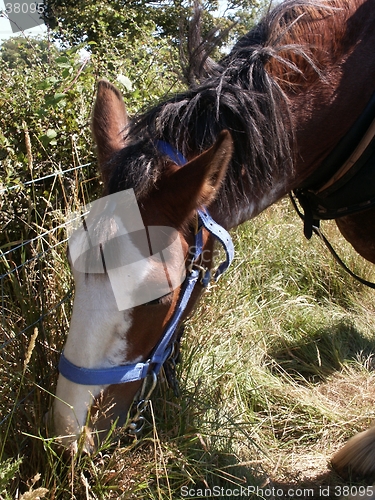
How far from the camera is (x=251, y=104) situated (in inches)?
73.2

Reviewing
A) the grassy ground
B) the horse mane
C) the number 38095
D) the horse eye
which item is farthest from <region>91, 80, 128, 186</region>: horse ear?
the number 38095

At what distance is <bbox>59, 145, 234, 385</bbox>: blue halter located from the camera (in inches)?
68.3

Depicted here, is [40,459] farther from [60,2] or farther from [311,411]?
[60,2]

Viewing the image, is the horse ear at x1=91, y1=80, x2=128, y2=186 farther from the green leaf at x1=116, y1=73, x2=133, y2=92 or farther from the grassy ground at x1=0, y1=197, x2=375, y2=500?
the green leaf at x1=116, y1=73, x2=133, y2=92

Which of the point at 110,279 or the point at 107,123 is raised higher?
the point at 107,123

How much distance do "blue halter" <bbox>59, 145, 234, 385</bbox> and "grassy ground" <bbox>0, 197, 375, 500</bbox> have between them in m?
0.20

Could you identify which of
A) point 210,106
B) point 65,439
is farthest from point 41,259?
point 210,106

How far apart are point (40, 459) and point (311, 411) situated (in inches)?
66.2

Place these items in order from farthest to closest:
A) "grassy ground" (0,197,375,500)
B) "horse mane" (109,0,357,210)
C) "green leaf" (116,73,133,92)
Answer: "green leaf" (116,73,133,92)
"grassy ground" (0,197,375,500)
"horse mane" (109,0,357,210)

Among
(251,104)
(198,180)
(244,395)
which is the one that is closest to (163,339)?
(198,180)

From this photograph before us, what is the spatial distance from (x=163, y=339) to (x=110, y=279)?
0.39 meters

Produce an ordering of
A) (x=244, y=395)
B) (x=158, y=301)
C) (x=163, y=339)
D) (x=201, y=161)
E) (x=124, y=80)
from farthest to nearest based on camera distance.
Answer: (x=124, y=80)
(x=244, y=395)
(x=163, y=339)
(x=158, y=301)
(x=201, y=161)

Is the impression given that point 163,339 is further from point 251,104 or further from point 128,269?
point 251,104

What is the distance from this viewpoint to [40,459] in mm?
1939
